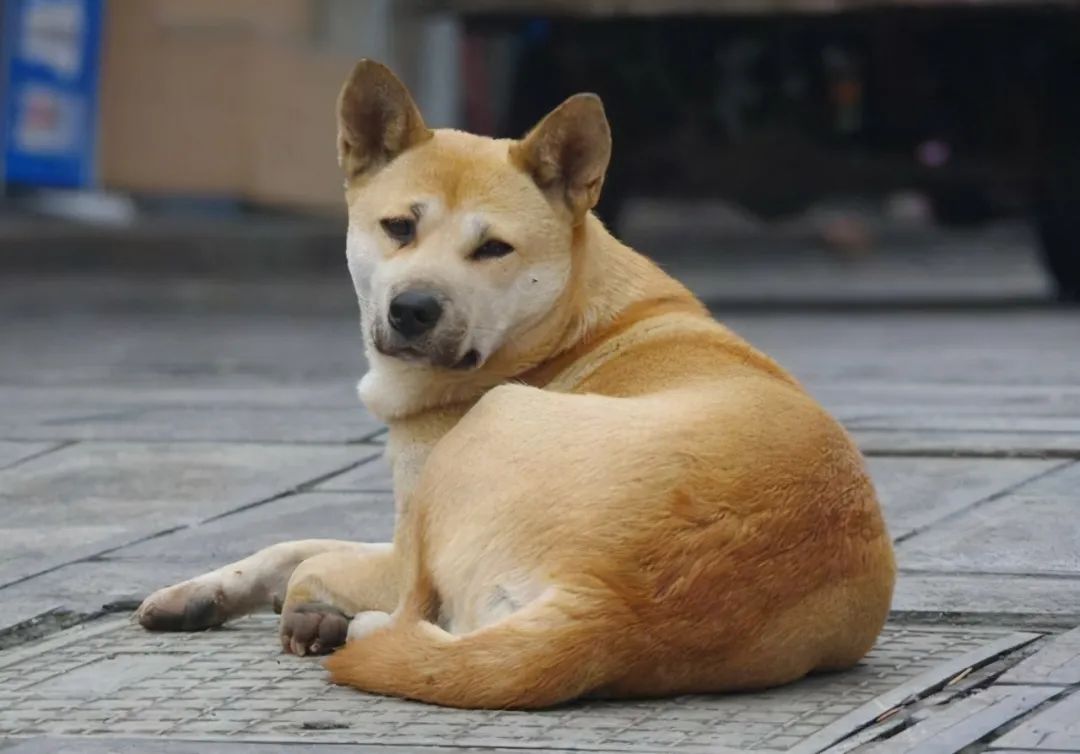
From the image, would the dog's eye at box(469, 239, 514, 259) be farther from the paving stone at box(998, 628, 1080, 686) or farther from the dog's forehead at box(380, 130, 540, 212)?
the paving stone at box(998, 628, 1080, 686)

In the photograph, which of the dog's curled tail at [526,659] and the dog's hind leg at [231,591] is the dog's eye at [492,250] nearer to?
the dog's hind leg at [231,591]

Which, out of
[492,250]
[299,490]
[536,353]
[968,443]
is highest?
[492,250]

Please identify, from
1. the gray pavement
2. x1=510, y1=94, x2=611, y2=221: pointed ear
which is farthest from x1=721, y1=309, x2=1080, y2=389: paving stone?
x1=510, y1=94, x2=611, y2=221: pointed ear

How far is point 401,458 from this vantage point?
495 cm

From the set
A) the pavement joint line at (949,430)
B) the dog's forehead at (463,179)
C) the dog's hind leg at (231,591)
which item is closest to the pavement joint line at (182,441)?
the pavement joint line at (949,430)

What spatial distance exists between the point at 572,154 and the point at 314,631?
115 centimetres

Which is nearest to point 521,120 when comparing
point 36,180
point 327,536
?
point 36,180

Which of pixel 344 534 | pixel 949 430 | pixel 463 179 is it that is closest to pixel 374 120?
pixel 463 179

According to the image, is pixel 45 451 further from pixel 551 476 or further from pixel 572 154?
pixel 551 476

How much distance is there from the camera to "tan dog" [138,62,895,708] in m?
4.07

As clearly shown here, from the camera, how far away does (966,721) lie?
13.1 ft

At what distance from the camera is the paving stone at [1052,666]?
4.29 meters

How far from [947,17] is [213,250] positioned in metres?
6.59

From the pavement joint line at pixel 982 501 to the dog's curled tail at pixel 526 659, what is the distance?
1.91 meters
